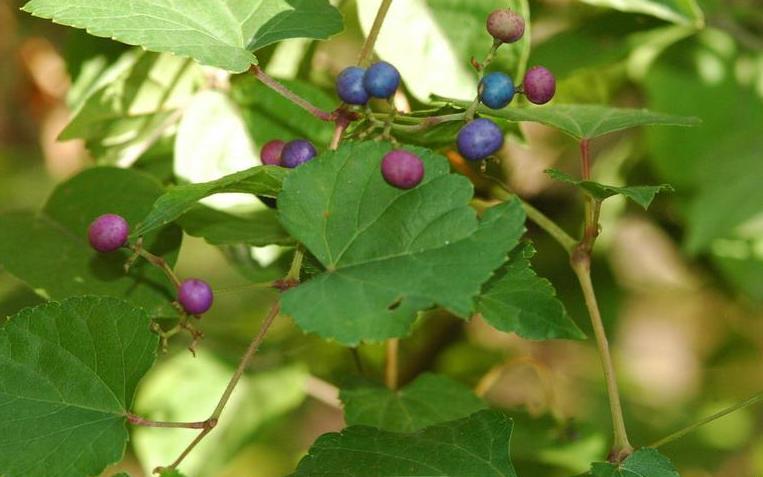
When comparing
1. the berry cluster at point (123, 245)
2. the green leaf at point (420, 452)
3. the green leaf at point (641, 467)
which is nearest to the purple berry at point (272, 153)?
the berry cluster at point (123, 245)

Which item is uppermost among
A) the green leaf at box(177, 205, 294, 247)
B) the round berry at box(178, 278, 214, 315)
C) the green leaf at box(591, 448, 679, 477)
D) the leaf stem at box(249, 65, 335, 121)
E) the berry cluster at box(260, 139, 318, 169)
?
the leaf stem at box(249, 65, 335, 121)

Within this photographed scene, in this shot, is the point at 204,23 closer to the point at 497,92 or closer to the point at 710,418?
the point at 497,92

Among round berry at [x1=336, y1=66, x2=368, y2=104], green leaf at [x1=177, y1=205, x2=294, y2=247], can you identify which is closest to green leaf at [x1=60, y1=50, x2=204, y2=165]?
green leaf at [x1=177, y1=205, x2=294, y2=247]

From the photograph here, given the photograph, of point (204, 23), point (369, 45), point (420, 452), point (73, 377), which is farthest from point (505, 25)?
point (73, 377)

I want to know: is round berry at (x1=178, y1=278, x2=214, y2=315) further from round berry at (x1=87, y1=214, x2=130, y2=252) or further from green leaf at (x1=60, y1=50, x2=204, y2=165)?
green leaf at (x1=60, y1=50, x2=204, y2=165)

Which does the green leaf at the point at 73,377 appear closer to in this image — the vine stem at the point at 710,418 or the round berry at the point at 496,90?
the round berry at the point at 496,90

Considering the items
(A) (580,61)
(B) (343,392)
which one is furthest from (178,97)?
(A) (580,61)
